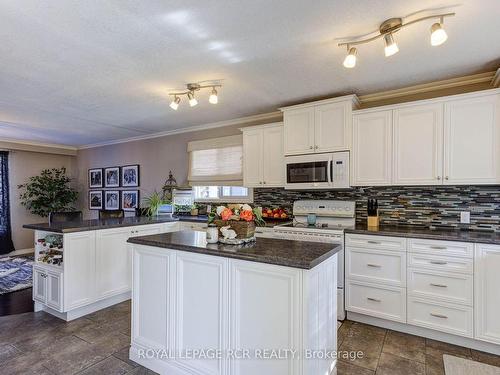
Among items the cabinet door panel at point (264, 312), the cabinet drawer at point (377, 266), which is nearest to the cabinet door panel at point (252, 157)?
the cabinet drawer at point (377, 266)

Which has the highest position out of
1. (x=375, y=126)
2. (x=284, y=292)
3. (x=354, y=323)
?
(x=375, y=126)

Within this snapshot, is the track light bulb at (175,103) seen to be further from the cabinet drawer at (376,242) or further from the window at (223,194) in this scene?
the cabinet drawer at (376,242)

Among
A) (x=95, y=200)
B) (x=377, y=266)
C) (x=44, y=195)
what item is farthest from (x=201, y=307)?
(x=44, y=195)

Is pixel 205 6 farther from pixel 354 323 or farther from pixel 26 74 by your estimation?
pixel 354 323

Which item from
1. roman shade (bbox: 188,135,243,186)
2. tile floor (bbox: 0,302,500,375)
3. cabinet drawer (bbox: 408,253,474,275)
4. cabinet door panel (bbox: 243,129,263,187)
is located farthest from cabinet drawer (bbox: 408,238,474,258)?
roman shade (bbox: 188,135,243,186)

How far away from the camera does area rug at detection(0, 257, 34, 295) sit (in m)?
3.91

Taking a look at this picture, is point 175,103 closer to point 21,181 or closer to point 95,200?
point 95,200

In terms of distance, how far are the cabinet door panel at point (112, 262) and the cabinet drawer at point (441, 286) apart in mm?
3201

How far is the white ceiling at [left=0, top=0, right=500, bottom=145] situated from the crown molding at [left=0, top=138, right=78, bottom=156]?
2.67 m

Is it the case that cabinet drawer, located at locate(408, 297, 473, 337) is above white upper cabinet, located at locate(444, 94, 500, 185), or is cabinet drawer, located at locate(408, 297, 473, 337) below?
below

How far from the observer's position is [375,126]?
304 centimetres

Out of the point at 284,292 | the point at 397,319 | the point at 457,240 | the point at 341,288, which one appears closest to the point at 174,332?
the point at 284,292

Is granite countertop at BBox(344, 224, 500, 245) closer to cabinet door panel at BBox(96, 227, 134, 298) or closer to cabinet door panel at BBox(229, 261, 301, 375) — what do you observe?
cabinet door panel at BBox(229, 261, 301, 375)

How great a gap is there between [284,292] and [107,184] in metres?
5.85
